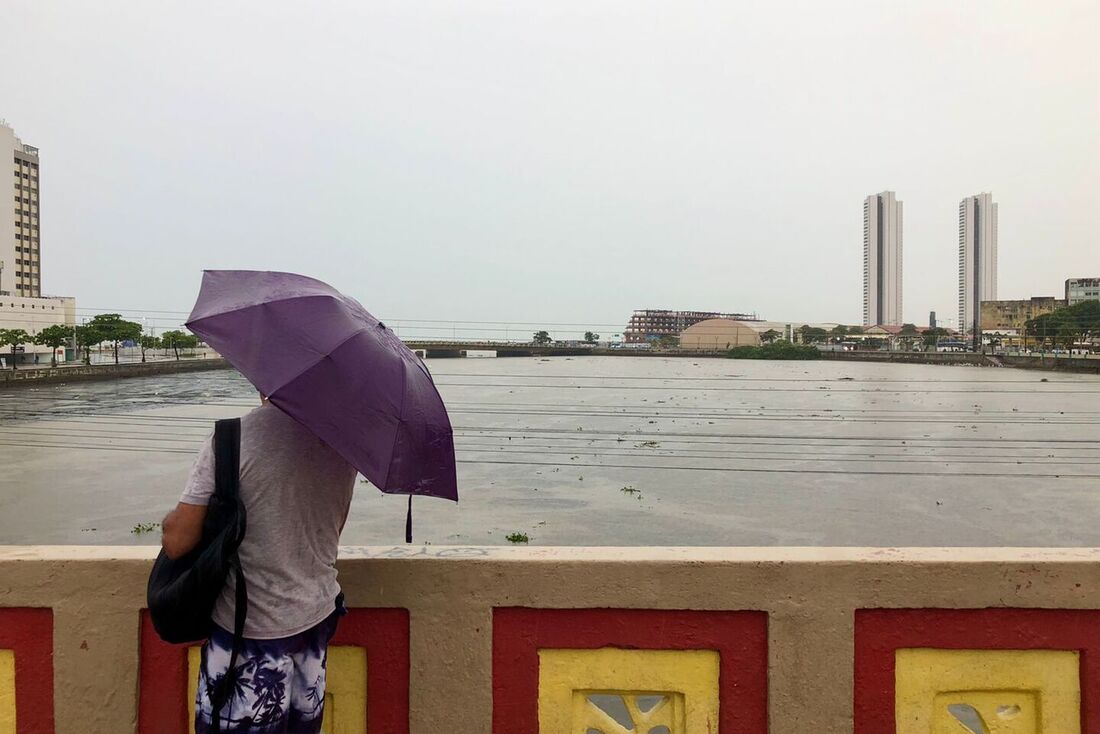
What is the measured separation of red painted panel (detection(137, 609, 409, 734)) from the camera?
2.47 meters

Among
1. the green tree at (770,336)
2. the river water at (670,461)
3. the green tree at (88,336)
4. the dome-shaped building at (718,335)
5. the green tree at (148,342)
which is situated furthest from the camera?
the dome-shaped building at (718,335)

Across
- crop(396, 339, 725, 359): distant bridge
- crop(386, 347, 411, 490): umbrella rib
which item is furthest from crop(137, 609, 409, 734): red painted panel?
crop(396, 339, 725, 359): distant bridge

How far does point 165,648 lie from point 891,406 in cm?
4622

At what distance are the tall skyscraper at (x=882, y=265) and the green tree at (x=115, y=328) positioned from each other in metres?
124

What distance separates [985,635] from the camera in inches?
95.4

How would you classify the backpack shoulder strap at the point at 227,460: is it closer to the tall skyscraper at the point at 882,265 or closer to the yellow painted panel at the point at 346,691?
the yellow painted panel at the point at 346,691

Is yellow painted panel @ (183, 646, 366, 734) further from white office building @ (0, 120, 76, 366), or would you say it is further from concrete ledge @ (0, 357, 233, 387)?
white office building @ (0, 120, 76, 366)

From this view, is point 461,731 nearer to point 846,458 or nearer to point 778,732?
point 778,732

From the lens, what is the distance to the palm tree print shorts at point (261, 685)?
199 cm

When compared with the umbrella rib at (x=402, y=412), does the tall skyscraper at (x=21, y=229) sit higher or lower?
higher

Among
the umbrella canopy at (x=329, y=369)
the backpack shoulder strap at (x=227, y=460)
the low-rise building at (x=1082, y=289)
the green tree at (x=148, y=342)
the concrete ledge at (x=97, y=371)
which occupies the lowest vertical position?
the concrete ledge at (x=97, y=371)

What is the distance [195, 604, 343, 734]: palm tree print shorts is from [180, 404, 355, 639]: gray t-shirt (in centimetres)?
4

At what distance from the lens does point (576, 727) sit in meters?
2.45

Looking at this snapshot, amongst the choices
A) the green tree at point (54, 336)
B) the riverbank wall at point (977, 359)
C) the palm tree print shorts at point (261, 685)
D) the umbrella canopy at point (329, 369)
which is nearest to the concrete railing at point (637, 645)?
the palm tree print shorts at point (261, 685)
